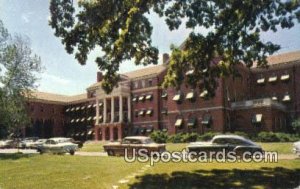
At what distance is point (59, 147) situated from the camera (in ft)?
127

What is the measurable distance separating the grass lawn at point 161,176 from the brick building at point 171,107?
22.0 meters

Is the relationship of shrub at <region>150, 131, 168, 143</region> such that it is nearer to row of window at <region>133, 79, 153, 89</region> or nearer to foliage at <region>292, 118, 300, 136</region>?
row of window at <region>133, 79, 153, 89</region>

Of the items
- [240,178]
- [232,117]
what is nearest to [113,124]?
[232,117]

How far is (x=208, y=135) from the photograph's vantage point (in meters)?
51.3

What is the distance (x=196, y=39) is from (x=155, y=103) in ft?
166

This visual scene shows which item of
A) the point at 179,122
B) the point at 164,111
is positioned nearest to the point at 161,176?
the point at 179,122

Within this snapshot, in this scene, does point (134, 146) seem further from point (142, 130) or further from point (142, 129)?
point (142, 129)

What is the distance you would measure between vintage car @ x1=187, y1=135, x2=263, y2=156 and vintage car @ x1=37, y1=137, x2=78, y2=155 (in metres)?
14.7

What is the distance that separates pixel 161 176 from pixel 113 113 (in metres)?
61.4

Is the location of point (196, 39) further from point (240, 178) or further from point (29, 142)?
point (29, 142)

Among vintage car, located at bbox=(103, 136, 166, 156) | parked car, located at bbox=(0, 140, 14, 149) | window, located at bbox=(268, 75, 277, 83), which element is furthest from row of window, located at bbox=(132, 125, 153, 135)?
vintage car, located at bbox=(103, 136, 166, 156)

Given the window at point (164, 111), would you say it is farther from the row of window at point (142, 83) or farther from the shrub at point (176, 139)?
the shrub at point (176, 139)

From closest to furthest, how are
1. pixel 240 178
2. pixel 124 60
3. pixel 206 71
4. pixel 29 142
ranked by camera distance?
pixel 240 178 < pixel 124 60 < pixel 206 71 < pixel 29 142

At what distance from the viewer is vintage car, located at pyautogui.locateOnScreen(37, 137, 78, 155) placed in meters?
38.2
